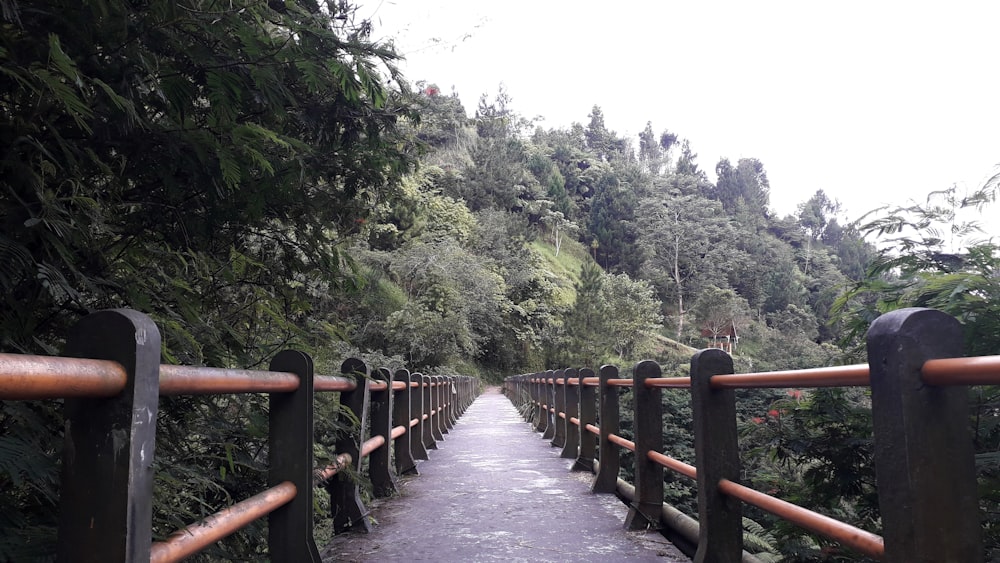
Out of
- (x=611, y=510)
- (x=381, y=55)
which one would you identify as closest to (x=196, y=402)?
(x=381, y=55)

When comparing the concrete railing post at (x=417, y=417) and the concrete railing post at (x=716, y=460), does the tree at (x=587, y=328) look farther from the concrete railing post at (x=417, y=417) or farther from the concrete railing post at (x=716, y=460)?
the concrete railing post at (x=716, y=460)

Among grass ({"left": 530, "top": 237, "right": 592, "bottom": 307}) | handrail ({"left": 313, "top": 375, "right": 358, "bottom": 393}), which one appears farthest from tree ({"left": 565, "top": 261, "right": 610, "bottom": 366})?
handrail ({"left": 313, "top": 375, "right": 358, "bottom": 393})

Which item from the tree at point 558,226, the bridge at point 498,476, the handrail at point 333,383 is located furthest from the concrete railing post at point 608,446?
the tree at point 558,226

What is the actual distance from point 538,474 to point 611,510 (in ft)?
5.60

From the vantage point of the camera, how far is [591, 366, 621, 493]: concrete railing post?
5160mm

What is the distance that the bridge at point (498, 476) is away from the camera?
1278 mm

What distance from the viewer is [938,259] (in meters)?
3.68

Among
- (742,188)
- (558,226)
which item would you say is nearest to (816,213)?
(742,188)

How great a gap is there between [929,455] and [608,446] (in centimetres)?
385

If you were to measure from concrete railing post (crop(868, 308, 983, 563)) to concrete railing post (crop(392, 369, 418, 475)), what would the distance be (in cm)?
472

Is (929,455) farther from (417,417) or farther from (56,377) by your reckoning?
(417,417)

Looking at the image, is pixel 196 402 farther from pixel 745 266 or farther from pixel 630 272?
pixel 745 266

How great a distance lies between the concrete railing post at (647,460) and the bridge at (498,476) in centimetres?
1

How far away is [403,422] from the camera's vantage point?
602 cm
